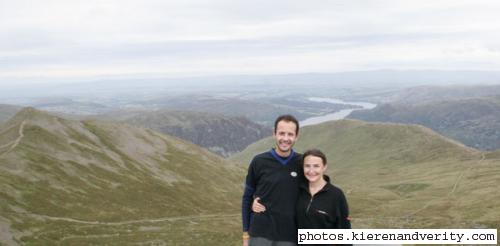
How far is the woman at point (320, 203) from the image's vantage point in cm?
1381

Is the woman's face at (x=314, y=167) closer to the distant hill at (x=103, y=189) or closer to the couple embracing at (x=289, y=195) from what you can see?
the couple embracing at (x=289, y=195)

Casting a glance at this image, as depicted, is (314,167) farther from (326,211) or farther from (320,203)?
(326,211)

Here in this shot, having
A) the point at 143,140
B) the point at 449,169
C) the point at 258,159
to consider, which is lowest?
the point at 449,169

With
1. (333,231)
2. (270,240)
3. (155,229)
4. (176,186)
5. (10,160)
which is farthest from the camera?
(176,186)

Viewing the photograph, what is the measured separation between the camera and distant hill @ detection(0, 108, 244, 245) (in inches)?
2190

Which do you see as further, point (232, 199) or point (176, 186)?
point (232, 199)

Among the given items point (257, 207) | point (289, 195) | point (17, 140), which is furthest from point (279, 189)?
point (17, 140)

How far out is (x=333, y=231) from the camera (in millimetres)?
13742

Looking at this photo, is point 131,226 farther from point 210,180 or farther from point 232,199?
point 210,180

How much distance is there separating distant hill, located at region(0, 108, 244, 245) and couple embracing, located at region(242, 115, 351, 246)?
132ft

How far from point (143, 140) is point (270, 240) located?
136m

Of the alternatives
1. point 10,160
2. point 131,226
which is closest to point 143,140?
point 10,160

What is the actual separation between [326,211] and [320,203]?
0.99ft

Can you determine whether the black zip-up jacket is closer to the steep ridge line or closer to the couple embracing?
the couple embracing
